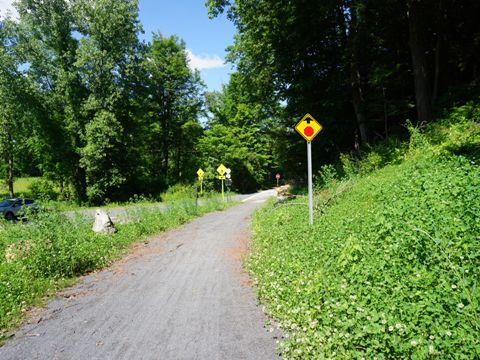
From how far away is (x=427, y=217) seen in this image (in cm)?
507

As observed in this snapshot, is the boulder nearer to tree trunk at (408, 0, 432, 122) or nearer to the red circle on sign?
the red circle on sign

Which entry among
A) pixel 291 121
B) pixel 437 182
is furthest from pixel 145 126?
pixel 437 182

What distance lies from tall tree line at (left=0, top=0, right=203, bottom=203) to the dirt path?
2339cm

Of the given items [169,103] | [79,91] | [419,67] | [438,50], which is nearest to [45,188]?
[79,91]

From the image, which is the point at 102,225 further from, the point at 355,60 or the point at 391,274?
the point at 355,60

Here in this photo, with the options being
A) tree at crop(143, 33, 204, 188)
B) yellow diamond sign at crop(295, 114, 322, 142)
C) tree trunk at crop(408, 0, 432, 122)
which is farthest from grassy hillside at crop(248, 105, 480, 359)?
tree at crop(143, 33, 204, 188)

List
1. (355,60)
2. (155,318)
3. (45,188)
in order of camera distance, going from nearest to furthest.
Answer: (155,318)
(355,60)
(45,188)

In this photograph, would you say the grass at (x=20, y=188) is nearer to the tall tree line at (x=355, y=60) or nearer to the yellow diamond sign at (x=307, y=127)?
the tall tree line at (x=355, y=60)

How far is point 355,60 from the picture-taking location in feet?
51.0

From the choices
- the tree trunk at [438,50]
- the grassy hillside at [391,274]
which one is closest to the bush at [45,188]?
the grassy hillside at [391,274]

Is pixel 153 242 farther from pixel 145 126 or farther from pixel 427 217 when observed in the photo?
pixel 145 126

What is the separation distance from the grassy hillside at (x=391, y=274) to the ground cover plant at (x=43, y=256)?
4407mm

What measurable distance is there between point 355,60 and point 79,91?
25.4 metres

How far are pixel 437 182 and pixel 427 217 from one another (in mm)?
1571
